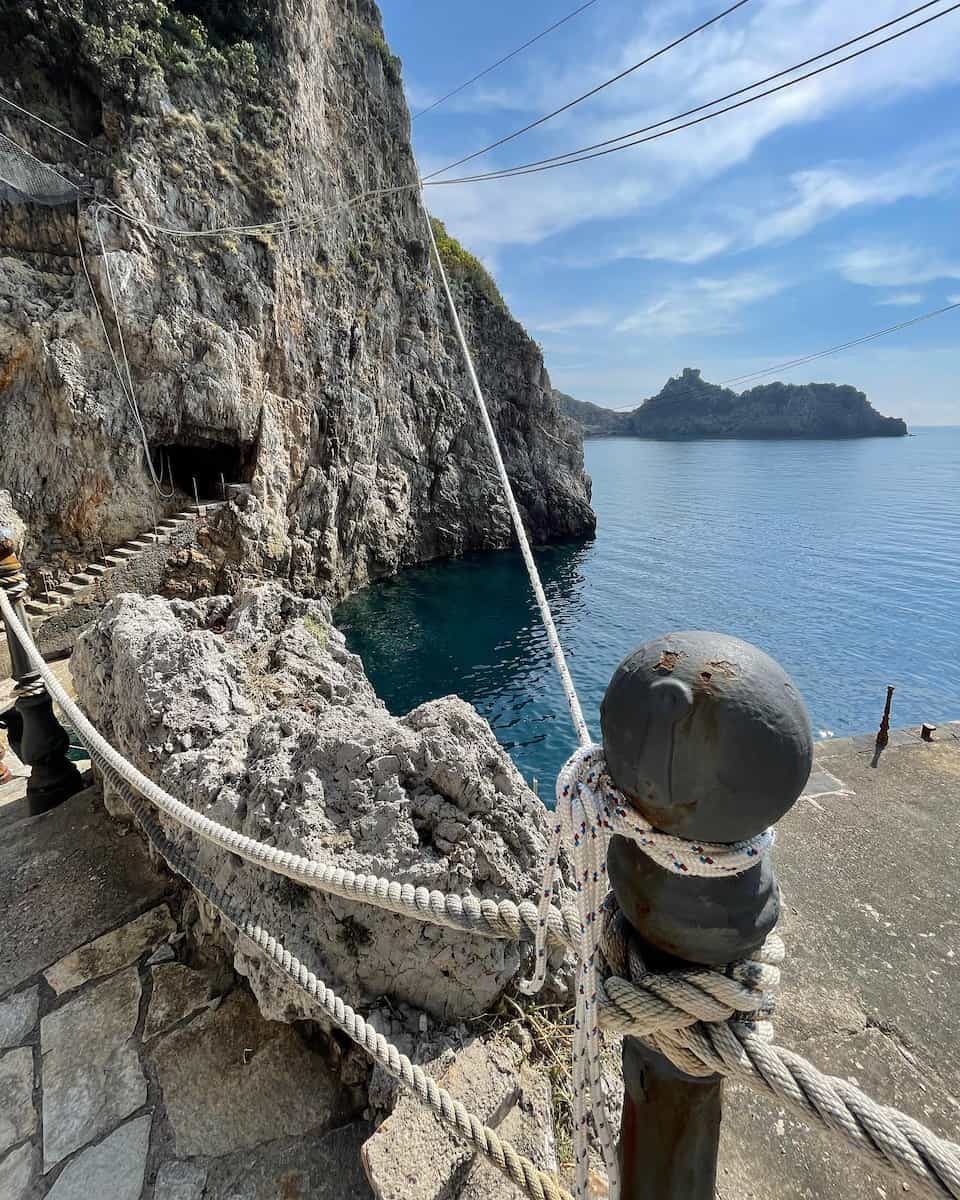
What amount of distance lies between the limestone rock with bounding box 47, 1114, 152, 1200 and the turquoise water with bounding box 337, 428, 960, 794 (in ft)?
36.8

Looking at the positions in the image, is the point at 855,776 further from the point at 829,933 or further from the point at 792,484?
the point at 792,484

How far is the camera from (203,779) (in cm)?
258

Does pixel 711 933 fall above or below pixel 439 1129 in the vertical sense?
above

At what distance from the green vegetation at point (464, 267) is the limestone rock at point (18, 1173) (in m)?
35.1

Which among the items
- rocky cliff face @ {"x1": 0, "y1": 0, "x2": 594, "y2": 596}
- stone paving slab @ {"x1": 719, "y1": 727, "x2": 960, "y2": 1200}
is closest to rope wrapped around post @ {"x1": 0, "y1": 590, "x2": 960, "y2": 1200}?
stone paving slab @ {"x1": 719, "y1": 727, "x2": 960, "y2": 1200}

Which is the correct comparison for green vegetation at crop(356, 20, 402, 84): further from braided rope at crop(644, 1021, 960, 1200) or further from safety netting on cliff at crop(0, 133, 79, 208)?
braided rope at crop(644, 1021, 960, 1200)

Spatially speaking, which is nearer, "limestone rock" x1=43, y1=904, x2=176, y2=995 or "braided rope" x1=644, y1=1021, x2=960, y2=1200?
"braided rope" x1=644, y1=1021, x2=960, y2=1200

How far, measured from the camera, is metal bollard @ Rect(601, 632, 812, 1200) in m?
0.87

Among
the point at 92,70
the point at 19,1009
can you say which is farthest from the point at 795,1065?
the point at 92,70

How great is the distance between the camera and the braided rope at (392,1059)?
145 centimetres

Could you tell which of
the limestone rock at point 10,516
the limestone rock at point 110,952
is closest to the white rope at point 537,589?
the limestone rock at point 110,952

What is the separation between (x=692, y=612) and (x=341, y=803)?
22.8 metres

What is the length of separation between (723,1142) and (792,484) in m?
66.7

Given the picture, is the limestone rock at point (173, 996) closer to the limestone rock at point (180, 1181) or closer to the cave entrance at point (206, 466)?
the limestone rock at point (180, 1181)
